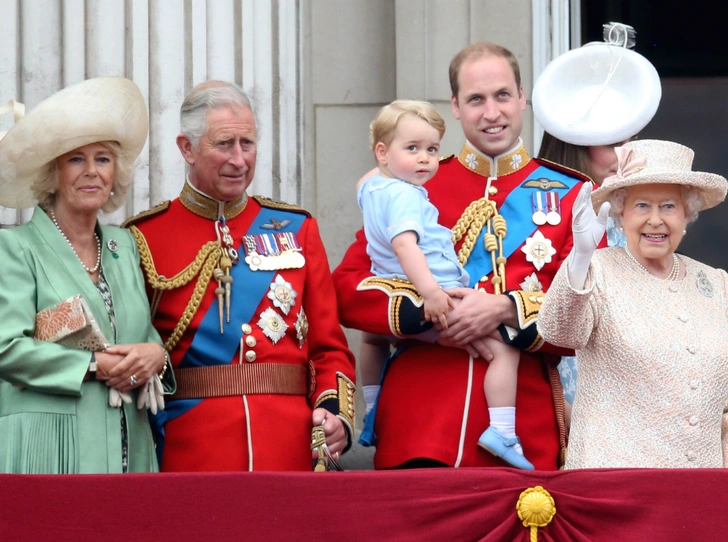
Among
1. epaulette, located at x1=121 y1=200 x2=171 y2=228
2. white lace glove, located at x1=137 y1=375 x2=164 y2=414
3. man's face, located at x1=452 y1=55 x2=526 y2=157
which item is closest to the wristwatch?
white lace glove, located at x1=137 y1=375 x2=164 y2=414

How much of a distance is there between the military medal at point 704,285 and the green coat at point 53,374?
146cm

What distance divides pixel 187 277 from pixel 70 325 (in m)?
0.50

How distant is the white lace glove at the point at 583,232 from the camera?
3.44m

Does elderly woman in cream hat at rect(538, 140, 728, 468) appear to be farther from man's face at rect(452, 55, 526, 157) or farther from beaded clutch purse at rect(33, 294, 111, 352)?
beaded clutch purse at rect(33, 294, 111, 352)

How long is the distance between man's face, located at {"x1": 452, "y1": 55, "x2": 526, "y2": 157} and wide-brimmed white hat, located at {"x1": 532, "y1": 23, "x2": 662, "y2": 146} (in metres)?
0.19

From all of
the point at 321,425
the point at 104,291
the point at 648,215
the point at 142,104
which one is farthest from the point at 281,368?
the point at 648,215

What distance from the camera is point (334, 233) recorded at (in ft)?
19.3

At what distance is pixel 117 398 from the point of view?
375 centimetres

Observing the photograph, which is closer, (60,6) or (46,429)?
(46,429)

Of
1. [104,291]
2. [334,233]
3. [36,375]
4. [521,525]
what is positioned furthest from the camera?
[334,233]

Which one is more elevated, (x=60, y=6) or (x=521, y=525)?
(x=60, y=6)

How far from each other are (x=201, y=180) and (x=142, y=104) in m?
0.29

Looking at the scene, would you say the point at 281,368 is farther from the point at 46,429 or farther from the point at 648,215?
the point at 648,215

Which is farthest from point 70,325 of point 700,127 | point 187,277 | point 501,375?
point 700,127
